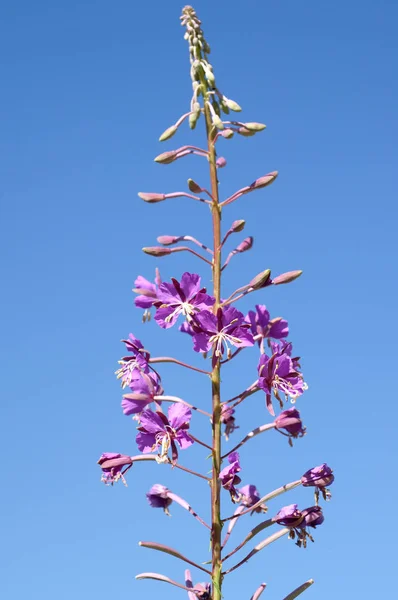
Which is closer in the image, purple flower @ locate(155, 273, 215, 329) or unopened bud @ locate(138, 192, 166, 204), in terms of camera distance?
purple flower @ locate(155, 273, 215, 329)

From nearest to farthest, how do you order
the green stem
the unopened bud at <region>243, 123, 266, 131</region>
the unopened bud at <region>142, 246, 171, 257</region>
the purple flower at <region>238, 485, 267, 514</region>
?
the green stem
the purple flower at <region>238, 485, 267, 514</region>
the unopened bud at <region>142, 246, 171, 257</region>
the unopened bud at <region>243, 123, 266, 131</region>

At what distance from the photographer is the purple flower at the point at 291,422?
5.94 meters

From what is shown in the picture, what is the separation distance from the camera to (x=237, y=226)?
638 centimetres

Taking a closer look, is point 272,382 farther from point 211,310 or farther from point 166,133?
point 166,133

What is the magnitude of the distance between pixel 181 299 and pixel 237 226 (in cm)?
73

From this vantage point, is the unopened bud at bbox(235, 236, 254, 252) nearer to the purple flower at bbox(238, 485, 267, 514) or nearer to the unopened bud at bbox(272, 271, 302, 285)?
the unopened bud at bbox(272, 271, 302, 285)

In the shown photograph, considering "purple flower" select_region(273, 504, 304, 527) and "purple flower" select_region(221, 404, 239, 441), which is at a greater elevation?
"purple flower" select_region(221, 404, 239, 441)

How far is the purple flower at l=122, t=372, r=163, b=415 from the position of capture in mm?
6012

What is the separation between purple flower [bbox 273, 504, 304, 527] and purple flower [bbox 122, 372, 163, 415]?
4.13 feet

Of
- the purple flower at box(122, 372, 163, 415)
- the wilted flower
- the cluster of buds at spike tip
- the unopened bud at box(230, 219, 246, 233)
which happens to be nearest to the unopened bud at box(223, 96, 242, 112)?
the cluster of buds at spike tip

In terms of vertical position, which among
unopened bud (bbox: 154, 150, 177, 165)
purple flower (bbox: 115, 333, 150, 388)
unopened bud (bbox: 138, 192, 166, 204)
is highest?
unopened bud (bbox: 154, 150, 177, 165)

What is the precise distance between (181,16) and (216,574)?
4.52m

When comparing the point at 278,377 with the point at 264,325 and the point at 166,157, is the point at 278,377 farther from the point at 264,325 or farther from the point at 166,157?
the point at 166,157

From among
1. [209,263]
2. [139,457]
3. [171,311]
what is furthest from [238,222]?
[139,457]
